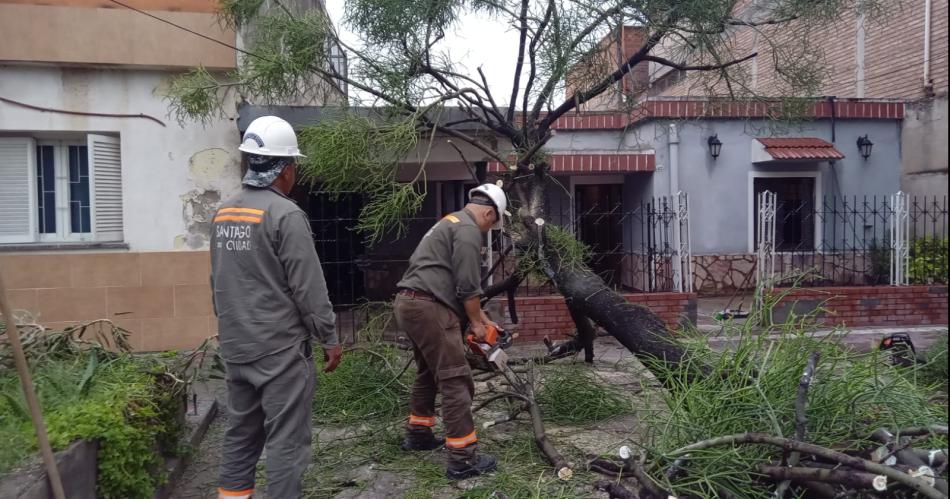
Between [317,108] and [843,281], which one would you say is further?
[843,281]

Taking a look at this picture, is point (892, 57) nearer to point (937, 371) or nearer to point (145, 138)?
point (937, 371)

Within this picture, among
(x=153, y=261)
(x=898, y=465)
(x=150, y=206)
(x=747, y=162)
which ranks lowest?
(x=898, y=465)

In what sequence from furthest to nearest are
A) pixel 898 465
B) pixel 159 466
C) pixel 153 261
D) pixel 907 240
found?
pixel 907 240 < pixel 153 261 < pixel 159 466 < pixel 898 465

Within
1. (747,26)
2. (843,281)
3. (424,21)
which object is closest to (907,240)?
(843,281)

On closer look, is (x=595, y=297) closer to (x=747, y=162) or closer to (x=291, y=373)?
(x=291, y=373)

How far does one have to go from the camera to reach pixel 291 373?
3121 millimetres

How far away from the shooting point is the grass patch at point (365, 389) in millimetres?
4828

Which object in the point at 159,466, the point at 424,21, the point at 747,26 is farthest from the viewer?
the point at 747,26

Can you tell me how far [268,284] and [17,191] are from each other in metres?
4.66

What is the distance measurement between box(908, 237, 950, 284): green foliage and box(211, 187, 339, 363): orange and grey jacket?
31.5 feet

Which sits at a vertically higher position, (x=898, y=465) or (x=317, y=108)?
(x=317, y=108)

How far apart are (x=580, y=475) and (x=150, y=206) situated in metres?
4.96

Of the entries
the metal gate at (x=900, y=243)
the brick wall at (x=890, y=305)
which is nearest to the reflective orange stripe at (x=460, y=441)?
the brick wall at (x=890, y=305)

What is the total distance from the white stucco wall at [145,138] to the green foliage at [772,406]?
16.5 feet
